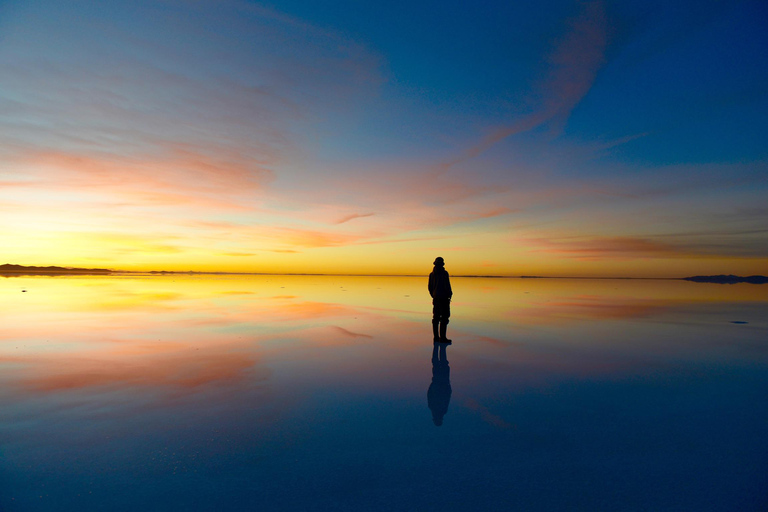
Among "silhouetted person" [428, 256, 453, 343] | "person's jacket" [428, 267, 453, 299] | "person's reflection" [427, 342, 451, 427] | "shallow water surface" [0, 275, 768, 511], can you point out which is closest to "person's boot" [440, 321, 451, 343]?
"silhouetted person" [428, 256, 453, 343]

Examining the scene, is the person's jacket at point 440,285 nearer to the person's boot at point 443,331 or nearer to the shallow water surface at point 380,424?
the person's boot at point 443,331

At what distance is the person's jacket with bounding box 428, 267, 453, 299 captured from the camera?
11.8 m

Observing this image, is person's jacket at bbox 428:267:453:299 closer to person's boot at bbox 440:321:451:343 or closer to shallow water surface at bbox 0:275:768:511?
person's boot at bbox 440:321:451:343

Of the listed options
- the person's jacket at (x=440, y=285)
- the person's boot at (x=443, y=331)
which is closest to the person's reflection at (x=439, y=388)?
the person's boot at (x=443, y=331)

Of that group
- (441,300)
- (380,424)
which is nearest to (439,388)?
(380,424)

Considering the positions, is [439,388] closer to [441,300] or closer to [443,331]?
[443,331]

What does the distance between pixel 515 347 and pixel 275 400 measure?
7163 millimetres

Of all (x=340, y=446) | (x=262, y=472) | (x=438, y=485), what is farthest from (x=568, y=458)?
(x=262, y=472)

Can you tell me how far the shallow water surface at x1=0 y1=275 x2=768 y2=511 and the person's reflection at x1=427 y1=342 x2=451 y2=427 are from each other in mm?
58

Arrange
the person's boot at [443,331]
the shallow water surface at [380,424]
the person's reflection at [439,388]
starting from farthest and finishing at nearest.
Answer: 1. the person's boot at [443,331]
2. the person's reflection at [439,388]
3. the shallow water surface at [380,424]

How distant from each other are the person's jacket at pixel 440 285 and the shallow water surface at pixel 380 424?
5.10 ft

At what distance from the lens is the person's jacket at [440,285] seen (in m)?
11.8

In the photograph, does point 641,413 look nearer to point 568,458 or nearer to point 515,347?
point 568,458

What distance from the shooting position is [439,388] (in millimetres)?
7301
